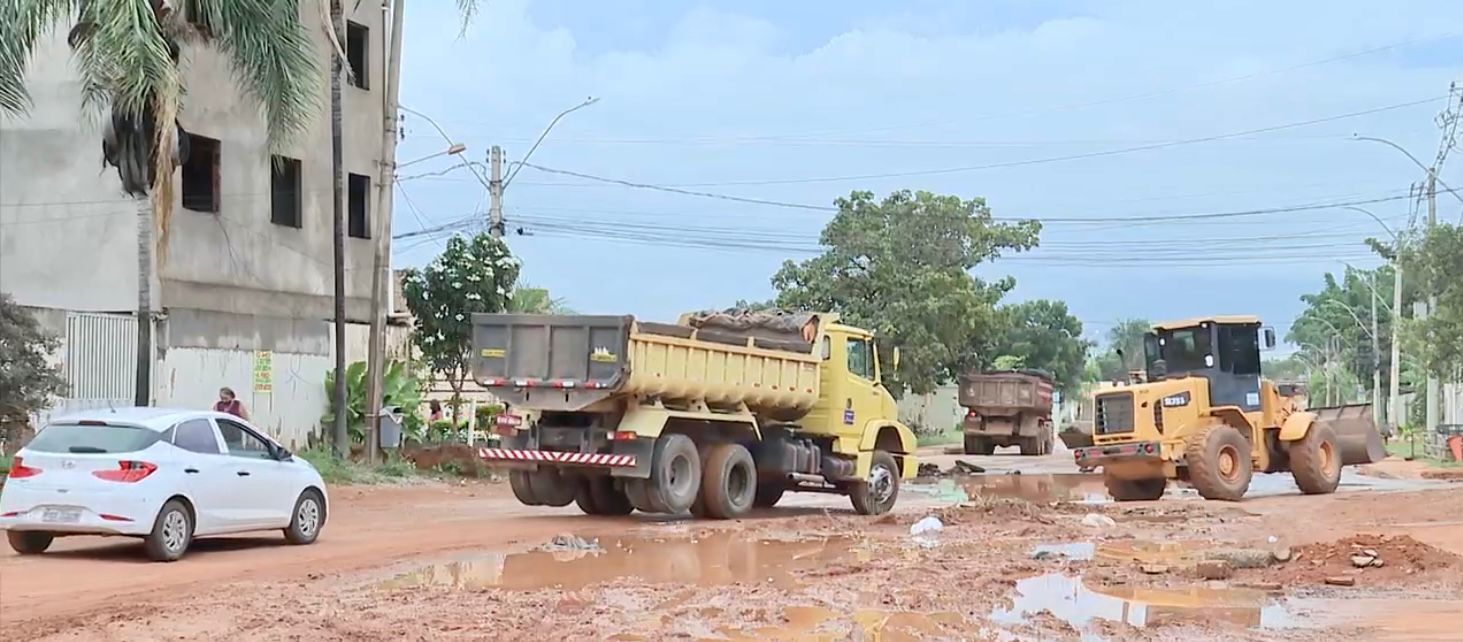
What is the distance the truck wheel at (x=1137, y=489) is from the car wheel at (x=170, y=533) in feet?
51.3

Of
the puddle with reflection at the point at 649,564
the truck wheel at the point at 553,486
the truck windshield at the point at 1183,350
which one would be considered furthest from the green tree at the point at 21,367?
the truck windshield at the point at 1183,350

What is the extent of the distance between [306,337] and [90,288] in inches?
191

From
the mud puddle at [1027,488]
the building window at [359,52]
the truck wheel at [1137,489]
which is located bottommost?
the mud puddle at [1027,488]

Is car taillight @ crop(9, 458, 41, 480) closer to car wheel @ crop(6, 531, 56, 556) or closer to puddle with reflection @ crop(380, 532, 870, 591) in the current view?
car wheel @ crop(6, 531, 56, 556)

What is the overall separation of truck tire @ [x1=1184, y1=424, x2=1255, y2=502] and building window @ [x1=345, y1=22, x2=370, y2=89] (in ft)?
59.7

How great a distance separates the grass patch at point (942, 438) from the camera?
56.8 metres

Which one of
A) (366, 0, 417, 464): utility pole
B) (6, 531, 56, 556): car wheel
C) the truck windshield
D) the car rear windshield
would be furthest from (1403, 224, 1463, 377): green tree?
(6, 531, 56, 556): car wheel

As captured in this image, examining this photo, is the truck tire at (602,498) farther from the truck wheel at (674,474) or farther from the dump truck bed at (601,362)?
the dump truck bed at (601,362)

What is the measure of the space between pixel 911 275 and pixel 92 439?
37.1 meters

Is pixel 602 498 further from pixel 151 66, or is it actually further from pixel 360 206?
pixel 360 206

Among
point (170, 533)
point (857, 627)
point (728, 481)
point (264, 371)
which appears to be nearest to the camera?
point (857, 627)

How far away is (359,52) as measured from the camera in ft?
108

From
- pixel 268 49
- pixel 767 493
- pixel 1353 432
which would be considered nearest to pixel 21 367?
pixel 268 49

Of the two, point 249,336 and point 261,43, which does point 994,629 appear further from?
point 249,336
